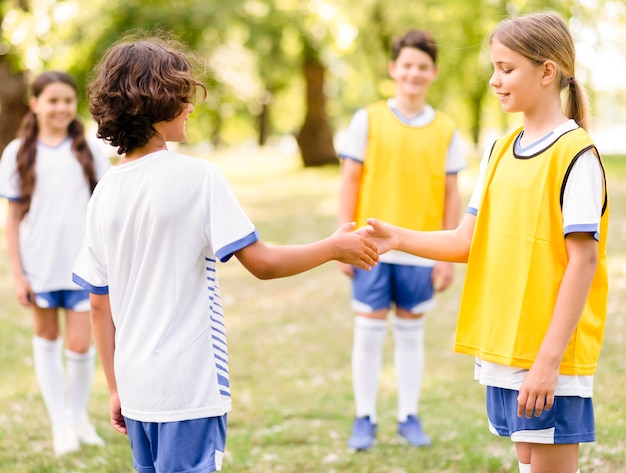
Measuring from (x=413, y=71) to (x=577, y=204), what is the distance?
2.16m

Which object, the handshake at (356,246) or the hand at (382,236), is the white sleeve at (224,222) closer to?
the handshake at (356,246)

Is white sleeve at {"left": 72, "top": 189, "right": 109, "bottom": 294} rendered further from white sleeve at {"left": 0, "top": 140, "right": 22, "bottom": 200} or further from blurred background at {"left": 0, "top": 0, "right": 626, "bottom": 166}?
blurred background at {"left": 0, "top": 0, "right": 626, "bottom": 166}

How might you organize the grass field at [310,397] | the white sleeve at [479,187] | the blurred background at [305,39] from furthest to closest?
the blurred background at [305,39], the grass field at [310,397], the white sleeve at [479,187]

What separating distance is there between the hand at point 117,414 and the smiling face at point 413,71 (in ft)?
8.05

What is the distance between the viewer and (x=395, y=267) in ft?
14.4

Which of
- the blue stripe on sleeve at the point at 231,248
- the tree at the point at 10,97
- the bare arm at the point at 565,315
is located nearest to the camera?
the blue stripe on sleeve at the point at 231,248

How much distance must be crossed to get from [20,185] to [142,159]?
2.25 m

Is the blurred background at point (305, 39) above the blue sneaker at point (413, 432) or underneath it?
above

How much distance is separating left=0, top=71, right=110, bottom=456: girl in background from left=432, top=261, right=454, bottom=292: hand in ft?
6.08

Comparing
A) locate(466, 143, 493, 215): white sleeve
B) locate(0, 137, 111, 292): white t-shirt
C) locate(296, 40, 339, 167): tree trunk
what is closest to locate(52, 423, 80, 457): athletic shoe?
locate(0, 137, 111, 292): white t-shirt

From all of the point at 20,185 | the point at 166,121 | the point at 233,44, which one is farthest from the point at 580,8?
the point at 233,44

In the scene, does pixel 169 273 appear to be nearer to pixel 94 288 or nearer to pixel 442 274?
pixel 94 288

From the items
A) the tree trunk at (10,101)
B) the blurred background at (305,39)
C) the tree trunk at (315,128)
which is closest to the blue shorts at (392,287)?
the blurred background at (305,39)

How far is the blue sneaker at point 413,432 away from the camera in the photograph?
175 inches
